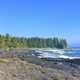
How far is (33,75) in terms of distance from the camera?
3041cm

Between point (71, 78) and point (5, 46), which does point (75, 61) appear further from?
point (5, 46)

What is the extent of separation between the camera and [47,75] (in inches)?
1237

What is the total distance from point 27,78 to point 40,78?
1216 millimetres

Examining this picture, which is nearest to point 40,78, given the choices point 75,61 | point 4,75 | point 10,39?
point 4,75

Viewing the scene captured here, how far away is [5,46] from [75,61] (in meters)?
109

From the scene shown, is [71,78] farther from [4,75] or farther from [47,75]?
[4,75]

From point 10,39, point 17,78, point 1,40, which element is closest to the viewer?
point 17,78

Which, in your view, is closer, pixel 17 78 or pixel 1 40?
pixel 17 78

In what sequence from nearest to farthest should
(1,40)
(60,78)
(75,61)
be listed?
(60,78)
(75,61)
(1,40)

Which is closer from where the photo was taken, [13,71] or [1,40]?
[13,71]

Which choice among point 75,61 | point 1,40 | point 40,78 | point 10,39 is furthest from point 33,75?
point 10,39

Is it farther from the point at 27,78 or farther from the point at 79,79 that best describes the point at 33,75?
the point at 79,79

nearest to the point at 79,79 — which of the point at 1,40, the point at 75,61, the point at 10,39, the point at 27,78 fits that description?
the point at 27,78

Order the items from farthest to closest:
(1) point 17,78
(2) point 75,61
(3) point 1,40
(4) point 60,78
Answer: (3) point 1,40
(2) point 75,61
(4) point 60,78
(1) point 17,78
